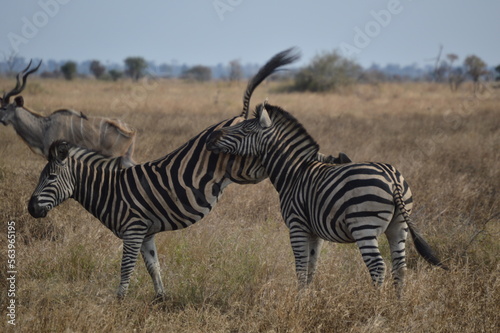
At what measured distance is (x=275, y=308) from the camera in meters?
4.30

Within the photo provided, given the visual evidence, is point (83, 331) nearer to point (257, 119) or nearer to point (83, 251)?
point (83, 251)

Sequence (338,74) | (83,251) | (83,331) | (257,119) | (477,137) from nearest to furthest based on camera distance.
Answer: (83,331) < (257,119) < (83,251) < (477,137) < (338,74)

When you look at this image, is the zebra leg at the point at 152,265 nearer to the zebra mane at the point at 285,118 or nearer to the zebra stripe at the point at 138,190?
the zebra stripe at the point at 138,190

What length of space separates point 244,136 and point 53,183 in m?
1.59

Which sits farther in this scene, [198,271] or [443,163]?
[443,163]

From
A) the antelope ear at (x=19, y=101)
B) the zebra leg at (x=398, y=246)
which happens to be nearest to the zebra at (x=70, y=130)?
the antelope ear at (x=19, y=101)

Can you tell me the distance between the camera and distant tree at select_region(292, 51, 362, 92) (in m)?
32.5

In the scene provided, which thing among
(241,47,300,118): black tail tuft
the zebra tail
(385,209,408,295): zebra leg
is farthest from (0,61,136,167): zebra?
the zebra tail

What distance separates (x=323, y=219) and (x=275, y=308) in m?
0.78

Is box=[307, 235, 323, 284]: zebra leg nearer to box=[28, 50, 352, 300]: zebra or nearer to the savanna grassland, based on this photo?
the savanna grassland

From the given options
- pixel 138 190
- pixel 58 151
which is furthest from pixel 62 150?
pixel 138 190

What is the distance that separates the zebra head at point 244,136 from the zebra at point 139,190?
0.38ft

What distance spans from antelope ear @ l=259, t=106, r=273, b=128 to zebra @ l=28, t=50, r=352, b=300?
1.16 ft

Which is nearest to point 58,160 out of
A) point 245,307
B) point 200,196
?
point 200,196
